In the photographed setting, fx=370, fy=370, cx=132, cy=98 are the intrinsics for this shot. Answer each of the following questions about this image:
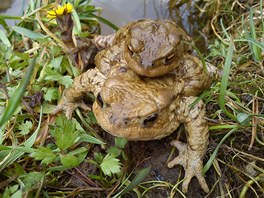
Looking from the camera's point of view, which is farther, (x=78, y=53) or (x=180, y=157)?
(x=78, y=53)

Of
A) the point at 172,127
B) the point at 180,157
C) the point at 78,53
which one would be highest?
the point at 78,53

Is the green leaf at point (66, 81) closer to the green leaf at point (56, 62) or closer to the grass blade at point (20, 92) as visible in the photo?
the green leaf at point (56, 62)

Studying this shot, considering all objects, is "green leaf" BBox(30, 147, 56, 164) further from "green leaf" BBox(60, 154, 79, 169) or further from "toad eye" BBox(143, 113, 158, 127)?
"toad eye" BBox(143, 113, 158, 127)

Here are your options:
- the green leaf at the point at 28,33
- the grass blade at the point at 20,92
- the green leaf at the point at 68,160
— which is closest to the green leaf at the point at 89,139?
the green leaf at the point at 68,160

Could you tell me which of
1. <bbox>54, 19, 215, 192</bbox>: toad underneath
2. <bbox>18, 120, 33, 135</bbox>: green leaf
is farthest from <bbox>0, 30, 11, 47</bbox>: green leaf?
<bbox>18, 120, 33, 135</bbox>: green leaf

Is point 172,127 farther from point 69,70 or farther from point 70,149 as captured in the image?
point 69,70

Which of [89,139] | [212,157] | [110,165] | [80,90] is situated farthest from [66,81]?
[212,157]

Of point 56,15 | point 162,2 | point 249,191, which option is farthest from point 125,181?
point 162,2
